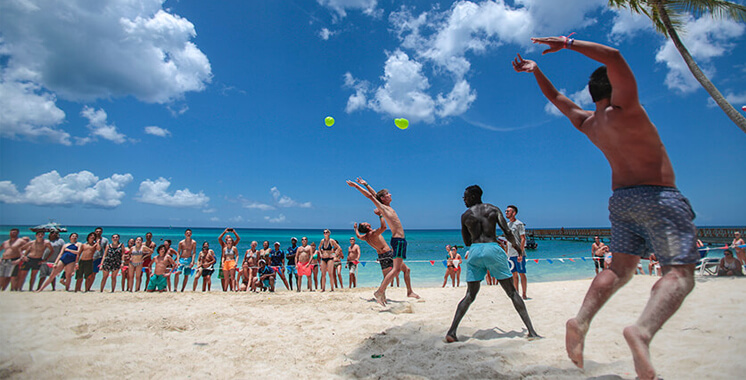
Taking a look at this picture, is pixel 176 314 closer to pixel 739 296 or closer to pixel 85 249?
pixel 85 249

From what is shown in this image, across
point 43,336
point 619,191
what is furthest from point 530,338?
point 43,336

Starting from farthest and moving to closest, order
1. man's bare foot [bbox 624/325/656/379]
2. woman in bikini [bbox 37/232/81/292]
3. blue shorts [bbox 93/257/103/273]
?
blue shorts [bbox 93/257/103/273]
woman in bikini [bbox 37/232/81/292]
man's bare foot [bbox 624/325/656/379]

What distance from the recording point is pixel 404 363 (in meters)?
3.03

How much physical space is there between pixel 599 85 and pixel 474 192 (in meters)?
2.14

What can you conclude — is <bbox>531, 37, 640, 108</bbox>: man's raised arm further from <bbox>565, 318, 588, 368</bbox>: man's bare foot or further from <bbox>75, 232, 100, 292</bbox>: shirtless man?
<bbox>75, 232, 100, 292</bbox>: shirtless man

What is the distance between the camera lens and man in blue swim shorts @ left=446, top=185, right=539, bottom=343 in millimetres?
3686

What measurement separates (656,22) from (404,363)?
9673 millimetres

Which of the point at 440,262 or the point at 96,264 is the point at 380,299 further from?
the point at 440,262

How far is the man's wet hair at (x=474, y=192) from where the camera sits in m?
4.12

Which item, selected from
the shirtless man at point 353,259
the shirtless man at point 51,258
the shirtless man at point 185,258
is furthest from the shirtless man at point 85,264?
the shirtless man at point 353,259

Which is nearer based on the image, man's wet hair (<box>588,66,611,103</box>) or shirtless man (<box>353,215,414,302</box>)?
man's wet hair (<box>588,66,611,103</box>)

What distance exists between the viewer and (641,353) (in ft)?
5.19

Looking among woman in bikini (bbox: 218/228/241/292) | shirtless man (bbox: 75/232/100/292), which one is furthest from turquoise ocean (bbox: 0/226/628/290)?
woman in bikini (bbox: 218/228/241/292)

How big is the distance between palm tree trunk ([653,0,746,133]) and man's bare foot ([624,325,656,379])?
7.55m
